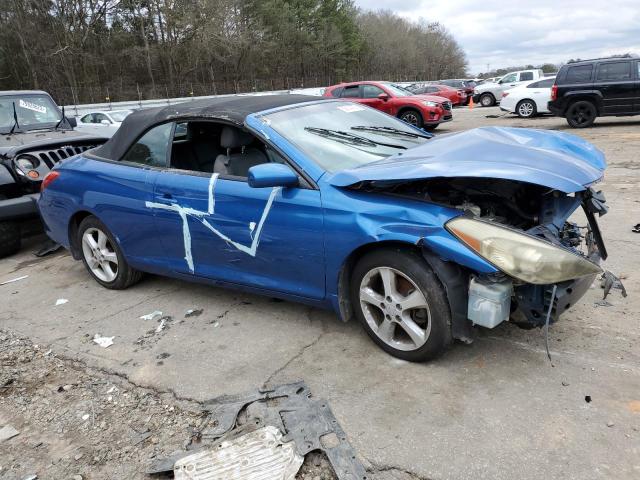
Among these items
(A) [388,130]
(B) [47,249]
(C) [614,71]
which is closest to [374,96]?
(C) [614,71]

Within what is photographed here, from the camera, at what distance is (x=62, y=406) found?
3.01m

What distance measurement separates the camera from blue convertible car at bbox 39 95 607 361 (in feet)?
8.74

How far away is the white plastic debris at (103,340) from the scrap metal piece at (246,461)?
1594 mm

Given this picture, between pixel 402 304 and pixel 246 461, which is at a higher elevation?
pixel 402 304

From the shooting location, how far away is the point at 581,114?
1371 centimetres

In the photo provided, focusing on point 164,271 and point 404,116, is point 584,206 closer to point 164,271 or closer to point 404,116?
point 164,271

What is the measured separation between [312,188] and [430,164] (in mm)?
733

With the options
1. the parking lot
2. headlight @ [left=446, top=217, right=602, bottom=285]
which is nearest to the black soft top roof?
the parking lot

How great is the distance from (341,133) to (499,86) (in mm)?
25994

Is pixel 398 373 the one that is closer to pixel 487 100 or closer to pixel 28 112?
pixel 28 112

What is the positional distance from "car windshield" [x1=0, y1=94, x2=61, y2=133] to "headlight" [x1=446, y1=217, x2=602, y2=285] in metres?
7.04

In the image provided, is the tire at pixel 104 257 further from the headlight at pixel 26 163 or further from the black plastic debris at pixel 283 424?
the black plastic debris at pixel 283 424

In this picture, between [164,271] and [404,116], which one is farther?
[404,116]

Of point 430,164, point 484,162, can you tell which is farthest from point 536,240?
point 430,164
